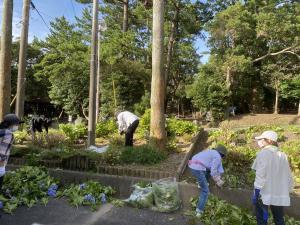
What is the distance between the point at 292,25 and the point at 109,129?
48.8ft

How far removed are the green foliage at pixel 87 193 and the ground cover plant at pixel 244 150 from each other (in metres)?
2.52

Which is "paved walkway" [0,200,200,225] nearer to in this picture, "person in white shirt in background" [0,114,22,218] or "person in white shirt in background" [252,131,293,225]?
"person in white shirt in background" [0,114,22,218]

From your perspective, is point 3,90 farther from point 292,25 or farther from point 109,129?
point 292,25

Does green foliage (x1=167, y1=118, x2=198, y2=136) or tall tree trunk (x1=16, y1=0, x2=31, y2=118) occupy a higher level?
tall tree trunk (x1=16, y1=0, x2=31, y2=118)

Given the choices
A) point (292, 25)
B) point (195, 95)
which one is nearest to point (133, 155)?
point (195, 95)

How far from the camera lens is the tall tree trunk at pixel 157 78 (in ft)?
34.2

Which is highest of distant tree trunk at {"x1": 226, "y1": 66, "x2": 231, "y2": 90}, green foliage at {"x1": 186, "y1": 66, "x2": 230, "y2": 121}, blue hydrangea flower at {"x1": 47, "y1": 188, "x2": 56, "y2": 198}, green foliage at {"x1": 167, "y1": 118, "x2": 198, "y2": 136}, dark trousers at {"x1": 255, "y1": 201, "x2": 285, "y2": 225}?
distant tree trunk at {"x1": 226, "y1": 66, "x2": 231, "y2": 90}

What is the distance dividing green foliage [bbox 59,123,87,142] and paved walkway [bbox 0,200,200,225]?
20.2 feet

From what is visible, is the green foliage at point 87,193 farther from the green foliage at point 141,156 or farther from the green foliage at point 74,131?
the green foliage at point 74,131

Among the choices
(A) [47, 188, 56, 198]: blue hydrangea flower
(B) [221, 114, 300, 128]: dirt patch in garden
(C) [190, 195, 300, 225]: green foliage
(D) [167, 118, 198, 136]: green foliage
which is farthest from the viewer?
(B) [221, 114, 300, 128]: dirt patch in garden

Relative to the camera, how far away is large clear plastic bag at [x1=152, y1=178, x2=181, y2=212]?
693 cm

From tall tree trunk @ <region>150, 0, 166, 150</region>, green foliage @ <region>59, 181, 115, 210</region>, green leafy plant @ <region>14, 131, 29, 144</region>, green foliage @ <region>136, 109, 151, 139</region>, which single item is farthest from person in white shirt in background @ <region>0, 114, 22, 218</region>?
green foliage @ <region>136, 109, 151, 139</region>

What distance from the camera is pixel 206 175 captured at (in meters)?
6.99

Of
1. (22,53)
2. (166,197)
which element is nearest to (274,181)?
(166,197)
